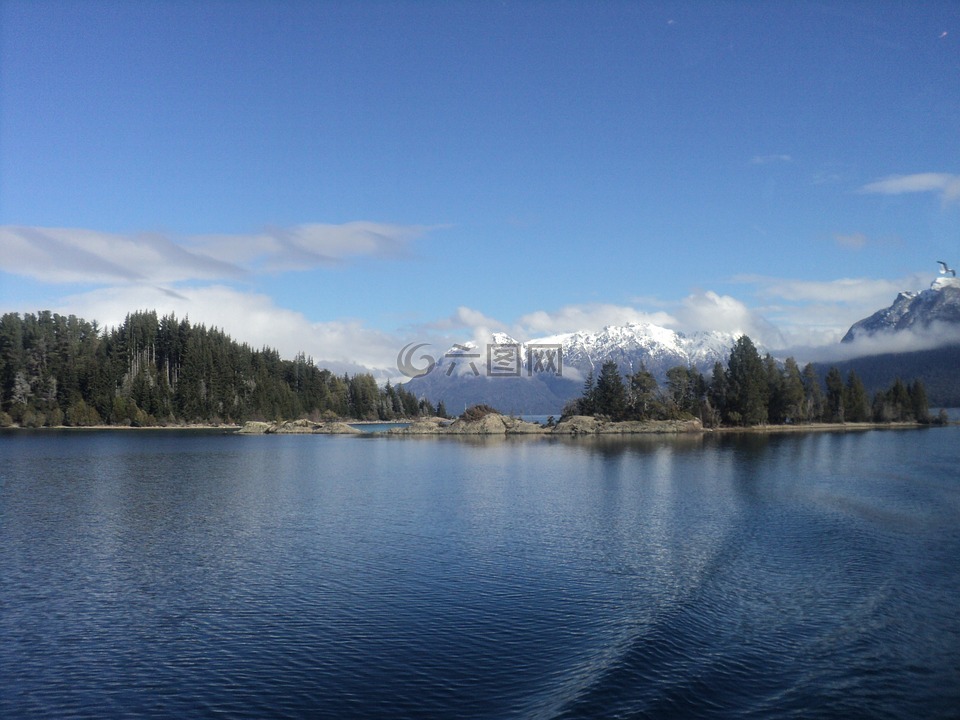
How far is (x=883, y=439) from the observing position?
333ft

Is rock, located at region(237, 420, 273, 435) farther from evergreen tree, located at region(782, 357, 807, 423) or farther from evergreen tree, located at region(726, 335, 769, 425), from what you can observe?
evergreen tree, located at region(782, 357, 807, 423)

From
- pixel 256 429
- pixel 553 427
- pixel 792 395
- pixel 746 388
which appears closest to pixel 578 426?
pixel 553 427

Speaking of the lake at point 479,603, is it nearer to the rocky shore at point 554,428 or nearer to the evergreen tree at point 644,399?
the rocky shore at point 554,428

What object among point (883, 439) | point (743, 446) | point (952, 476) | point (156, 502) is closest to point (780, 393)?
point (883, 439)

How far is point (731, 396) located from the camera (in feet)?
431

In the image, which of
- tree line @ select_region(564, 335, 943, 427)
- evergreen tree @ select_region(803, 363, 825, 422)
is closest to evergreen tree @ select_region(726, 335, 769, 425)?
tree line @ select_region(564, 335, 943, 427)

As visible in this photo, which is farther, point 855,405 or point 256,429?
point 855,405

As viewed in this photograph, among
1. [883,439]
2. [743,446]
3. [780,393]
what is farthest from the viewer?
[780,393]

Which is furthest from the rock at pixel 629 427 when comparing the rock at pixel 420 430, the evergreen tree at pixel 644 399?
the rock at pixel 420 430

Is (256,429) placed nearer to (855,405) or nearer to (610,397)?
(610,397)

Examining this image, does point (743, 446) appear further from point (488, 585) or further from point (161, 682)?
point (161, 682)

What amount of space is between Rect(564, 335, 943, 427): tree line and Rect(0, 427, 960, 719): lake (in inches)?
3306

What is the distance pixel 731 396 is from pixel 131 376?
125 m

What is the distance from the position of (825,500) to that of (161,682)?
37442 millimetres
